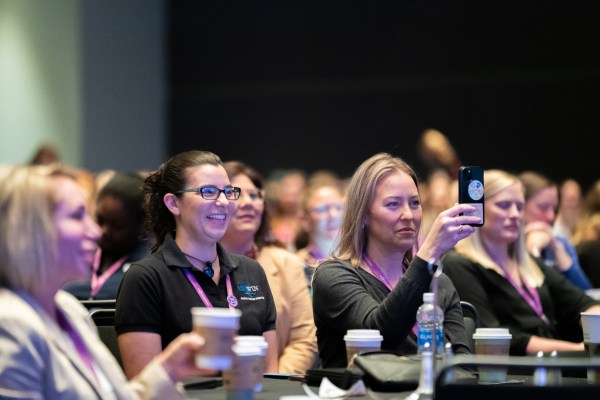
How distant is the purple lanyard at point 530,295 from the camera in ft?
17.4

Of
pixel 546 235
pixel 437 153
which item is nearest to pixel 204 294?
pixel 546 235

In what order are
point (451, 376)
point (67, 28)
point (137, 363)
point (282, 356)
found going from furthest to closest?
point (67, 28), point (282, 356), point (137, 363), point (451, 376)

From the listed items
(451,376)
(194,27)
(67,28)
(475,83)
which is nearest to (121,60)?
(67,28)

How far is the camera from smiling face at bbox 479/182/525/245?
533cm

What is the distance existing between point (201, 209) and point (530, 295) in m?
2.24

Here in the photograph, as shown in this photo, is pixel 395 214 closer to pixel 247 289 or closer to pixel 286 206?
pixel 247 289

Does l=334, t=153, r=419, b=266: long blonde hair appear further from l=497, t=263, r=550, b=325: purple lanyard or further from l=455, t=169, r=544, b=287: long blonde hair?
A: l=497, t=263, r=550, b=325: purple lanyard

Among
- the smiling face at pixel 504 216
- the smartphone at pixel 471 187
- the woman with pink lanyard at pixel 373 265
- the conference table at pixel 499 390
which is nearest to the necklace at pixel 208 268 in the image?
the woman with pink lanyard at pixel 373 265

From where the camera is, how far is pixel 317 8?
13.3 meters

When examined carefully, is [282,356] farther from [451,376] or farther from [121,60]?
[121,60]

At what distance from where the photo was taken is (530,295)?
535cm

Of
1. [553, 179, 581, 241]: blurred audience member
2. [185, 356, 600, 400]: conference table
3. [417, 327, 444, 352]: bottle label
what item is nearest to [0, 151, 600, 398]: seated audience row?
[417, 327, 444, 352]: bottle label

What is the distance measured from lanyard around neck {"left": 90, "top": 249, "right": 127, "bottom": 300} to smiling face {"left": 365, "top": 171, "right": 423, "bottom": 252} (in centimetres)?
159

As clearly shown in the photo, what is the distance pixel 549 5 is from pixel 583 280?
22.5ft
